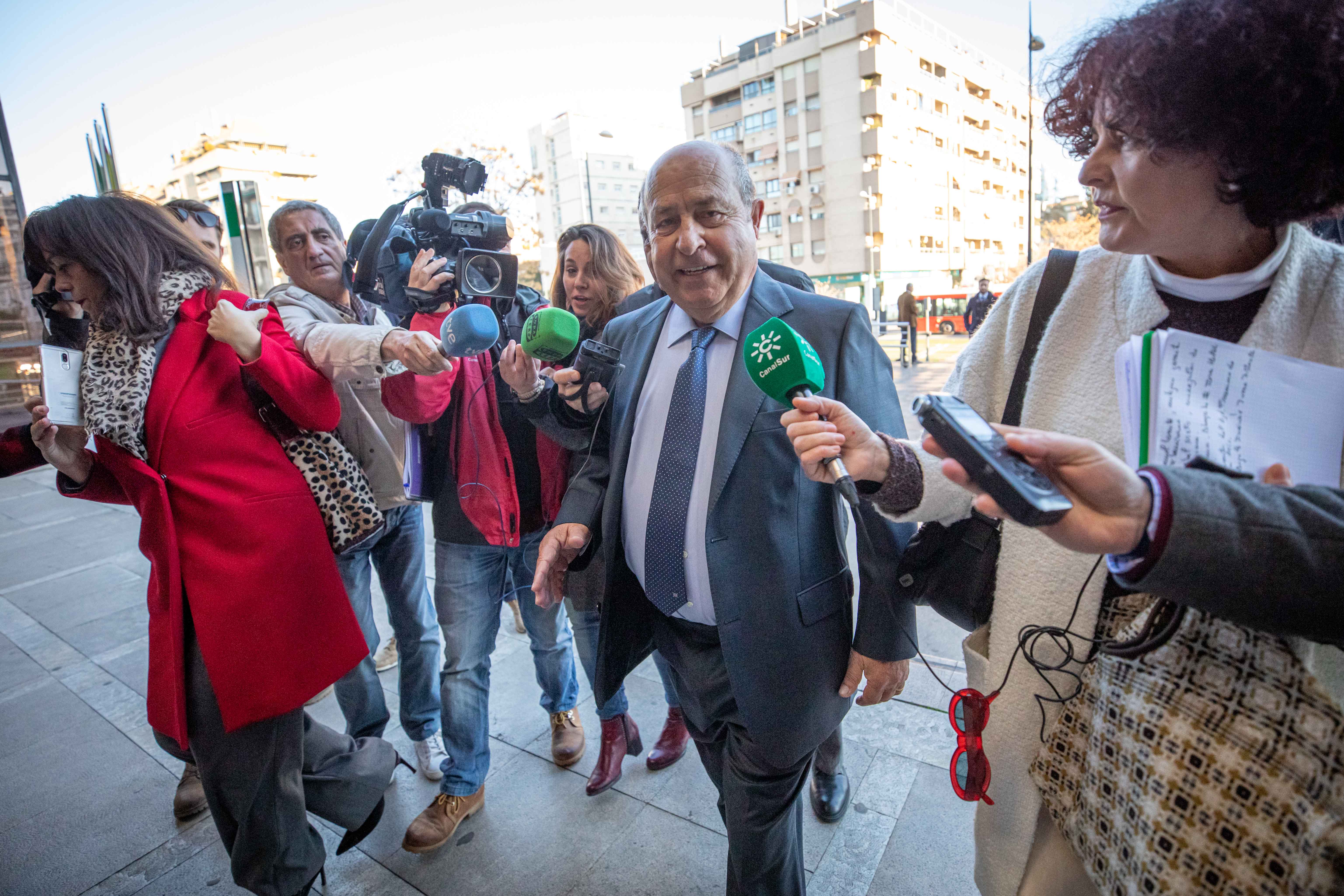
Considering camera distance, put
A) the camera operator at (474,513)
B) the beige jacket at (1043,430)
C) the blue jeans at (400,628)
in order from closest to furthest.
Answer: the beige jacket at (1043,430)
the camera operator at (474,513)
the blue jeans at (400,628)

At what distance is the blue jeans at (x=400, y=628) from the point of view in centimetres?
250

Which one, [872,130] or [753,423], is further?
[872,130]

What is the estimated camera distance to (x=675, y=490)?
162cm

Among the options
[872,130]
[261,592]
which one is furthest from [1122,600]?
[872,130]

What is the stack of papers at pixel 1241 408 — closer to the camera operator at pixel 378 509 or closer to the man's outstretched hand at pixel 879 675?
the man's outstretched hand at pixel 879 675

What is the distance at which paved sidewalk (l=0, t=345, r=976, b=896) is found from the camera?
83.7 inches

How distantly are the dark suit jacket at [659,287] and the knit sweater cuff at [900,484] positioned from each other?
1.56 meters

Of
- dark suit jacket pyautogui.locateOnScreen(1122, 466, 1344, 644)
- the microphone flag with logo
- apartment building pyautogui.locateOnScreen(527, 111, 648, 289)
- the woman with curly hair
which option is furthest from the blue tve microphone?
apartment building pyautogui.locateOnScreen(527, 111, 648, 289)

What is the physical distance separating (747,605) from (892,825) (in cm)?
128

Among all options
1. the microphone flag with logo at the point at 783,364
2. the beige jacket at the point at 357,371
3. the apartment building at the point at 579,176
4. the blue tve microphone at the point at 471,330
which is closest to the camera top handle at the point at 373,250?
the beige jacket at the point at 357,371

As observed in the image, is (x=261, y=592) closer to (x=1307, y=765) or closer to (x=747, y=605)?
(x=747, y=605)

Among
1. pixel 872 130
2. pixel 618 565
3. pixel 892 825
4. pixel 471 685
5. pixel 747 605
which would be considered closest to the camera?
pixel 747 605

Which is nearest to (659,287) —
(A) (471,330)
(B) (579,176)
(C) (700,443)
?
(A) (471,330)

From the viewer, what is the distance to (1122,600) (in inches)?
41.5
